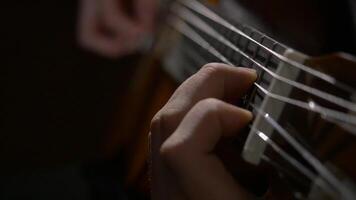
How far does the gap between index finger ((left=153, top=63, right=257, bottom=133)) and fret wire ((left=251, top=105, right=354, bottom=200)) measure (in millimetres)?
49

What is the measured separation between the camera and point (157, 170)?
0.55 m

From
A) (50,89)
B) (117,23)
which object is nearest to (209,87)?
(117,23)

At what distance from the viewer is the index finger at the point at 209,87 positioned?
0.54m

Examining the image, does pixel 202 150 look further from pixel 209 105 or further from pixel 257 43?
pixel 257 43

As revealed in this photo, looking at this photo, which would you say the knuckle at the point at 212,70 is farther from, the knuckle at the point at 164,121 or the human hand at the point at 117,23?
the human hand at the point at 117,23

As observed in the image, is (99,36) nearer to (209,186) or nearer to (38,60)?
(38,60)

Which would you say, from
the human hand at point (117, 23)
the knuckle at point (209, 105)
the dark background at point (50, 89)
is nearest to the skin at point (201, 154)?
the knuckle at point (209, 105)

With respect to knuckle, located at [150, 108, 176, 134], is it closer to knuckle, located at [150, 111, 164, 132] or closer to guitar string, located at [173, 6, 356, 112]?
knuckle, located at [150, 111, 164, 132]

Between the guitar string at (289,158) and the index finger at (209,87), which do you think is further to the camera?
the index finger at (209,87)

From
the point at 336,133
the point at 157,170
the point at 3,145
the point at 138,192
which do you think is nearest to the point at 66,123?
the point at 3,145

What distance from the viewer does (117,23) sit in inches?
48.3

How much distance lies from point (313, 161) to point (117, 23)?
2.85 feet

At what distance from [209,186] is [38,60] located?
1204 millimetres

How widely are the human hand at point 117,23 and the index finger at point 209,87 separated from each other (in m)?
0.64
